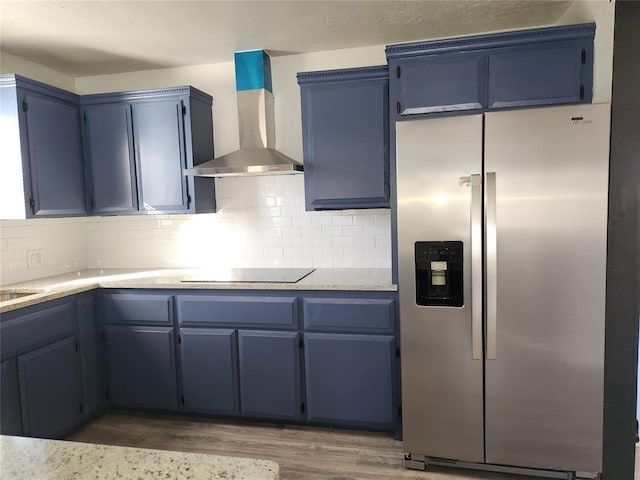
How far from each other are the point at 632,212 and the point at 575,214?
10.5 inches

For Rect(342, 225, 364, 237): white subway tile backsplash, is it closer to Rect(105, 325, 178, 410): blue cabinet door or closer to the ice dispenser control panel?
the ice dispenser control panel

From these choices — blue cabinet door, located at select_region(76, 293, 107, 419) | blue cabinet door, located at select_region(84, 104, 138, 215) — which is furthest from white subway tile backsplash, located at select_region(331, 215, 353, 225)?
blue cabinet door, located at select_region(76, 293, 107, 419)

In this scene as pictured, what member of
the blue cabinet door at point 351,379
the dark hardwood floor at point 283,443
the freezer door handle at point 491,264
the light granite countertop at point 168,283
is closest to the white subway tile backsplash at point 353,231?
the light granite countertop at point 168,283

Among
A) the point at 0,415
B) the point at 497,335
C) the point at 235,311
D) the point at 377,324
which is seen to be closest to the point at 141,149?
the point at 235,311

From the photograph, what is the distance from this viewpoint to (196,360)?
2.81 meters

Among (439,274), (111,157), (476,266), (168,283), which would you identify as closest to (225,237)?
(168,283)

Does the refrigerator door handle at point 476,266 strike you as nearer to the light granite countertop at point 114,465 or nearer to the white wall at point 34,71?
the light granite countertop at point 114,465

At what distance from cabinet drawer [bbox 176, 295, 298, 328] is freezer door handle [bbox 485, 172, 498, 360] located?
110 centimetres

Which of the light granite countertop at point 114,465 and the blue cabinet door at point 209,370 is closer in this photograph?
the light granite countertop at point 114,465

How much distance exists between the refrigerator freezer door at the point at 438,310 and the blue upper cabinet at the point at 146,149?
162cm

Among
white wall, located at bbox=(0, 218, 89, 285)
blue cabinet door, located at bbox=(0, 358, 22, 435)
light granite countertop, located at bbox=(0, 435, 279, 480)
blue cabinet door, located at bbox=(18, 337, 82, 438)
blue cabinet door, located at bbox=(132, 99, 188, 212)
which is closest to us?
light granite countertop, located at bbox=(0, 435, 279, 480)

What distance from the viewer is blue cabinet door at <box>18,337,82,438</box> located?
237 centimetres

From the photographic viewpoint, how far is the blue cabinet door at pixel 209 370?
9.05ft

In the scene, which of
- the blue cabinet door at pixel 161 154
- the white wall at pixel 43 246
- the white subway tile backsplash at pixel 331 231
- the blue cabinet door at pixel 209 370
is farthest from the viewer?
the white subway tile backsplash at pixel 331 231
